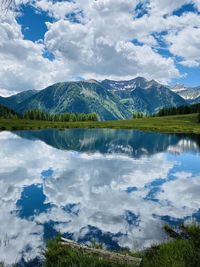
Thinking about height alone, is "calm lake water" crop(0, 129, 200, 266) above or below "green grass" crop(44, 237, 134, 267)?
below

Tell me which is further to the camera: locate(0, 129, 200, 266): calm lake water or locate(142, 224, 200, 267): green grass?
locate(0, 129, 200, 266): calm lake water

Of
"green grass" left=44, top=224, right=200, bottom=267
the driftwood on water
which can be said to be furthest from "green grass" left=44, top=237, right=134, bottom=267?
the driftwood on water

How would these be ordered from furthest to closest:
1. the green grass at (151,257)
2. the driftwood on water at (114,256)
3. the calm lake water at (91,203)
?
the calm lake water at (91,203), the driftwood on water at (114,256), the green grass at (151,257)

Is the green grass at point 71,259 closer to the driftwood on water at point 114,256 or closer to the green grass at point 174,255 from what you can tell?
the driftwood on water at point 114,256

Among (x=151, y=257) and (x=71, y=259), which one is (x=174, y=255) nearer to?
(x=151, y=257)

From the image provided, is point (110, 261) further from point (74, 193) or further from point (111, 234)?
point (74, 193)

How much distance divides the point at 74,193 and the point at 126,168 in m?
15.4

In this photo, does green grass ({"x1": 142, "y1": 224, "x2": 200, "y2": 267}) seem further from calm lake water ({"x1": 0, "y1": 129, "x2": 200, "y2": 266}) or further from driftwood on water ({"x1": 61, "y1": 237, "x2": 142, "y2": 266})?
calm lake water ({"x1": 0, "y1": 129, "x2": 200, "y2": 266})

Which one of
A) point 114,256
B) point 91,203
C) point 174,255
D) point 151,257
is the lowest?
point 91,203

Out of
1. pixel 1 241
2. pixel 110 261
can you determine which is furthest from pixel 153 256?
pixel 1 241

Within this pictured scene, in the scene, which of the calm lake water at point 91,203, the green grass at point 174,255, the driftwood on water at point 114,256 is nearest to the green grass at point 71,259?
the driftwood on water at point 114,256

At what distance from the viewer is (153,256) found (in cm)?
1176

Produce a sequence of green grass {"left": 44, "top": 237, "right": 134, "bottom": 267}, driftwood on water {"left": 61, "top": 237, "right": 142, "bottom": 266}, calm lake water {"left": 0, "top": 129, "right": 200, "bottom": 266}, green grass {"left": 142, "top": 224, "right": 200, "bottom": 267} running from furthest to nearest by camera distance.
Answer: calm lake water {"left": 0, "top": 129, "right": 200, "bottom": 266}
driftwood on water {"left": 61, "top": 237, "right": 142, "bottom": 266}
green grass {"left": 44, "top": 237, "right": 134, "bottom": 267}
green grass {"left": 142, "top": 224, "right": 200, "bottom": 267}

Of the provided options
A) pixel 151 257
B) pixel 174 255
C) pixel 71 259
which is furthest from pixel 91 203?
pixel 174 255
